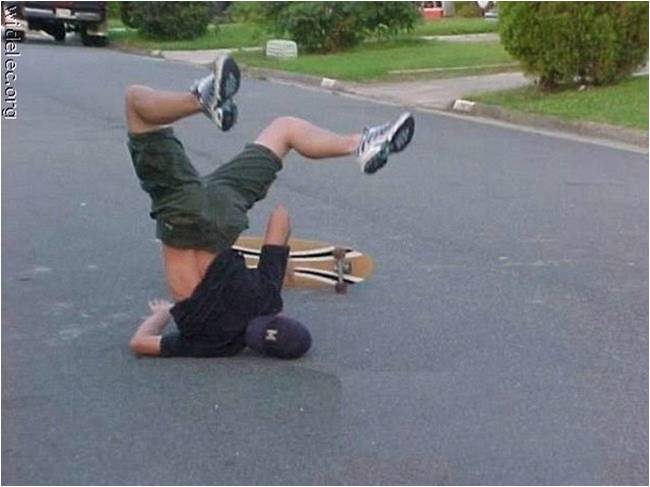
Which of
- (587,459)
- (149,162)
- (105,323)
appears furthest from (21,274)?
(587,459)

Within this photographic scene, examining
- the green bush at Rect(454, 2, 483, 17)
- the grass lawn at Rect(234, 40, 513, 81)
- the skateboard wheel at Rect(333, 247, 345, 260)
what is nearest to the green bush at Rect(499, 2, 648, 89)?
the grass lawn at Rect(234, 40, 513, 81)

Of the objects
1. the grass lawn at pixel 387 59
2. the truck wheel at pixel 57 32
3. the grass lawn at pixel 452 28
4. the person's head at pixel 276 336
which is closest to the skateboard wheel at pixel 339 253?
the person's head at pixel 276 336

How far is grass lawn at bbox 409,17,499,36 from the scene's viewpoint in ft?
98.8

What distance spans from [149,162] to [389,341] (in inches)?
54.5

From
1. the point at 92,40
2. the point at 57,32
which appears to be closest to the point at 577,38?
the point at 57,32

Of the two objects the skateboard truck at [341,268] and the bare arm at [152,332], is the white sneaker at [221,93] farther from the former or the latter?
the skateboard truck at [341,268]

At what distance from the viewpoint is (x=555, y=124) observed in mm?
14969

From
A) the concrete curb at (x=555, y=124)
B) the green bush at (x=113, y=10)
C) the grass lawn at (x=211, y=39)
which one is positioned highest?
the concrete curb at (x=555, y=124)

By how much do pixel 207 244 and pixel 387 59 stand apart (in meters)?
17.9

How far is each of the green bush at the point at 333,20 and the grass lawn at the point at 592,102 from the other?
8.10 meters

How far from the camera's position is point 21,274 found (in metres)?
7.77

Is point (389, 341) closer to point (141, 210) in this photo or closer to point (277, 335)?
point (277, 335)

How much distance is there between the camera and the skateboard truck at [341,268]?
7.11m

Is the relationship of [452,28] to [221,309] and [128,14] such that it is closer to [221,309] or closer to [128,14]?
[128,14]
